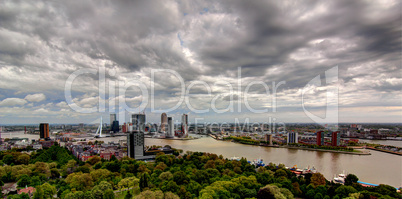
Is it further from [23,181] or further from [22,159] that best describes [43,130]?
[23,181]

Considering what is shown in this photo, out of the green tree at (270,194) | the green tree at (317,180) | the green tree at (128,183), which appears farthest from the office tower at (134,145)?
the green tree at (317,180)

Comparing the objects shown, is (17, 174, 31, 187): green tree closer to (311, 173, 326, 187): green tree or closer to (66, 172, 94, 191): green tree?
(66, 172, 94, 191): green tree

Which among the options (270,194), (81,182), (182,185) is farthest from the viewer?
(81,182)

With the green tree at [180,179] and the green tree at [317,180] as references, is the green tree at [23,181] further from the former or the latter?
the green tree at [317,180]

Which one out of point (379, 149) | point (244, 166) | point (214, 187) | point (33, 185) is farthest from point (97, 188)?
point (379, 149)

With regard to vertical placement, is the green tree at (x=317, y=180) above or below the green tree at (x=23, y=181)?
above

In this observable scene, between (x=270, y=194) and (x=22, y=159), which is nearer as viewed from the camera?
(x=270, y=194)

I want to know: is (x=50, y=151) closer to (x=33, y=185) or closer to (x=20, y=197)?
(x=33, y=185)

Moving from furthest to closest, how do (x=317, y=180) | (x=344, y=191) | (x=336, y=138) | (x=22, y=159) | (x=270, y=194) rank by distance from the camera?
1. (x=336, y=138)
2. (x=22, y=159)
3. (x=317, y=180)
4. (x=344, y=191)
5. (x=270, y=194)

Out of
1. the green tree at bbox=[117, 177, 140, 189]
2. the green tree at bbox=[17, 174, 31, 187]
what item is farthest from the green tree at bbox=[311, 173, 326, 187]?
the green tree at bbox=[17, 174, 31, 187]

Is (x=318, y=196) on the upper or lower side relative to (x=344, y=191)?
lower

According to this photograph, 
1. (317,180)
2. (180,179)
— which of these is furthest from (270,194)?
(180,179)
